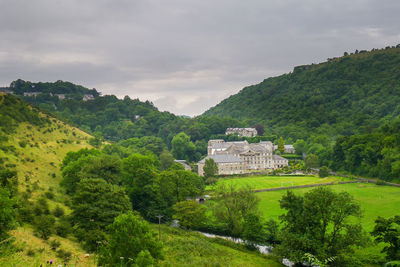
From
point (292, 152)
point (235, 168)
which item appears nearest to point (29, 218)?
point (235, 168)

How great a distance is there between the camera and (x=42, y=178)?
138ft

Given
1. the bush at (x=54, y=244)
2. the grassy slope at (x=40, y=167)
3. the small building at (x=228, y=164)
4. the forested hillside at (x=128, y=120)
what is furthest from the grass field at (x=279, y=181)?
the bush at (x=54, y=244)

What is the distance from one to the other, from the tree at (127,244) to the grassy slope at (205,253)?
21.1 feet

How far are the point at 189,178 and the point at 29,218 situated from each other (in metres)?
23.0

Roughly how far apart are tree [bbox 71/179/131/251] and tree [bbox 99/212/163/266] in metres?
6.18

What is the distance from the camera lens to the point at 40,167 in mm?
44719

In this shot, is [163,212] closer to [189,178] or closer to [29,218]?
[189,178]

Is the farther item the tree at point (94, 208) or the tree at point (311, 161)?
the tree at point (311, 161)

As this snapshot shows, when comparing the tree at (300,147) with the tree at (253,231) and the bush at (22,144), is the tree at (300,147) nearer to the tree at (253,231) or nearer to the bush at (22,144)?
the tree at (253,231)

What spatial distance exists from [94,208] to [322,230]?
20042 mm

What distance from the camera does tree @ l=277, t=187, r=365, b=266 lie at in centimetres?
2666

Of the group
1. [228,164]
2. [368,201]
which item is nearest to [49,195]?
[368,201]

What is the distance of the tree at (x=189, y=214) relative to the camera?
125 ft

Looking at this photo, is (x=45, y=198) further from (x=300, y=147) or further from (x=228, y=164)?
(x=300, y=147)
